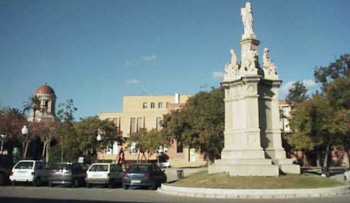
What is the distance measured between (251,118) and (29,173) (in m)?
15.5

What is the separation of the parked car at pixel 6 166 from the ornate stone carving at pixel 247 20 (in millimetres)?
18779

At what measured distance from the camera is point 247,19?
23641 millimetres

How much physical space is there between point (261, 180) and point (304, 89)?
58073 mm

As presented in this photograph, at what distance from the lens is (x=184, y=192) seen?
17.7 metres

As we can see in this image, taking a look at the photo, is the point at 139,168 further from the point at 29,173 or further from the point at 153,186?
the point at 29,173


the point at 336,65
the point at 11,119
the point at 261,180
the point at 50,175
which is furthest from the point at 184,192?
the point at 336,65

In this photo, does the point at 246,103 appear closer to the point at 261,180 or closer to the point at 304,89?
the point at 261,180

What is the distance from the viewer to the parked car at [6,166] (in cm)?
2616

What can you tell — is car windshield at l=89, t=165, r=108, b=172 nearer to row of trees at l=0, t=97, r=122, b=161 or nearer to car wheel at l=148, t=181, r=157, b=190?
car wheel at l=148, t=181, r=157, b=190

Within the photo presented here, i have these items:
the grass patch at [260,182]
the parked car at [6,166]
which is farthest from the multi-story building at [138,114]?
the grass patch at [260,182]

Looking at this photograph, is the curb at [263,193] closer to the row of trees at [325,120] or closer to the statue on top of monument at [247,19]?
the statue on top of monument at [247,19]

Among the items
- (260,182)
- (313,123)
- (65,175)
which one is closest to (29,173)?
(65,175)

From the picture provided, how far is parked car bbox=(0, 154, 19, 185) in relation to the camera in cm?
2616

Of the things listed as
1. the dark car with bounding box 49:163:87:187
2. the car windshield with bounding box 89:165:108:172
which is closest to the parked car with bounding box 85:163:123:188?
the car windshield with bounding box 89:165:108:172
